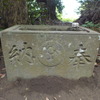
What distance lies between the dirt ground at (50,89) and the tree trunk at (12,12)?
110 cm

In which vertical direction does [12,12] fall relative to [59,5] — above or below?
below

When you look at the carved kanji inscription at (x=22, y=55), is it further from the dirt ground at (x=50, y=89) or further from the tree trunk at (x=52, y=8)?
the tree trunk at (x=52, y=8)

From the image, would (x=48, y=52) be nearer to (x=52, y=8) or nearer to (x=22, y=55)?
(x=22, y=55)

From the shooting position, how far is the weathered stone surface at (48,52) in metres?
1.18

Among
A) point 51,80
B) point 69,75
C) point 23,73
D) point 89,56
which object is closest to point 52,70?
point 51,80

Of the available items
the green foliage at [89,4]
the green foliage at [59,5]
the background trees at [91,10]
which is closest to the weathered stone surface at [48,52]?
the background trees at [91,10]

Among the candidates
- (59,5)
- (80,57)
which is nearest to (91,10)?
(59,5)

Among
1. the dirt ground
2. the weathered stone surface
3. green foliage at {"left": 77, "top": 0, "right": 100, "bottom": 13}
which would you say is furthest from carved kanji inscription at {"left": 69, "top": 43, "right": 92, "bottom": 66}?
green foliage at {"left": 77, "top": 0, "right": 100, "bottom": 13}

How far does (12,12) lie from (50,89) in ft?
4.97

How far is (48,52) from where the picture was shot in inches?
49.0

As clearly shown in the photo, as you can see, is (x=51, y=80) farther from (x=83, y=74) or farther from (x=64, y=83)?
(x=83, y=74)

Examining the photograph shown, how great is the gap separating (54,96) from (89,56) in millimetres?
611

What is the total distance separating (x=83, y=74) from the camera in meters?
1.40

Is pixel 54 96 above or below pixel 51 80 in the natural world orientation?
below
